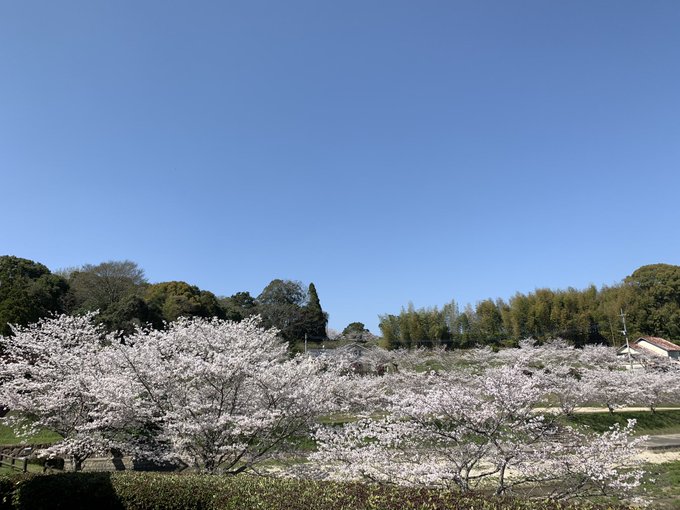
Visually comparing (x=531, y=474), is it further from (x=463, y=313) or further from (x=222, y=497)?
(x=463, y=313)

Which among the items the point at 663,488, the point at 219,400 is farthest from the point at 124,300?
the point at 663,488

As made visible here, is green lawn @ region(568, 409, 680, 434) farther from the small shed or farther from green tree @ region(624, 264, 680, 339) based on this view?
green tree @ region(624, 264, 680, 339)

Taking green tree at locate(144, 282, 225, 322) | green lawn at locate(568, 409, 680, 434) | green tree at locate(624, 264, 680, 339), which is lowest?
green lawn at locate(568, 409, 680, 434)

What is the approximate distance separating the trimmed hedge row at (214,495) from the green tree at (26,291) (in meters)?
18.0

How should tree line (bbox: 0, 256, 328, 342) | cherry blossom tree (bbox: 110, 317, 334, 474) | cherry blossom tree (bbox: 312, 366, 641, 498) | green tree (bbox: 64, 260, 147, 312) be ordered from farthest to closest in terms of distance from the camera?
green tree (bbox: 64, 260, 147, 312)
tree line (bbox: 0, 256, 328, 342)
cherry blossom tree (bbox: 110, 317, 334, 474)
cherry blossom tree (bbox: 312, 366, 641, 498)

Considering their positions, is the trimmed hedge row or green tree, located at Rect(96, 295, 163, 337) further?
green tree, located at Rect(96, 295, 163, 337)

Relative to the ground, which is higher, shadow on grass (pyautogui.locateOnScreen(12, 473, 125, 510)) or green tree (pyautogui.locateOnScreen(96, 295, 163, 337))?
green tree (pyautogui.locateOnScreen(96, 295, 163, 337))

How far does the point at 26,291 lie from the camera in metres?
27.1

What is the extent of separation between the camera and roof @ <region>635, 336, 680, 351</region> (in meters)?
36.6

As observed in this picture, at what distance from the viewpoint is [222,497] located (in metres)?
4.95

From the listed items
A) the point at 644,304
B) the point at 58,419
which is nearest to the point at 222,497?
the point at 58,419

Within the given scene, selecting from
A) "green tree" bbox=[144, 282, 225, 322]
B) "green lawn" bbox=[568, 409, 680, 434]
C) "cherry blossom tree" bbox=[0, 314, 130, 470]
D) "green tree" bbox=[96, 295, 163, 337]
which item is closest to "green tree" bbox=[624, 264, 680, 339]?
"green lawn" bbox=[568, 409, 680, 434]

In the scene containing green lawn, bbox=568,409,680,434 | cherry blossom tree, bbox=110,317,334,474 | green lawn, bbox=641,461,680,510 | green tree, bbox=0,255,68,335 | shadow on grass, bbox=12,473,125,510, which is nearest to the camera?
shadow on grass, bbox=12,473,125,510

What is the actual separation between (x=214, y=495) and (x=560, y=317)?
4455cm
